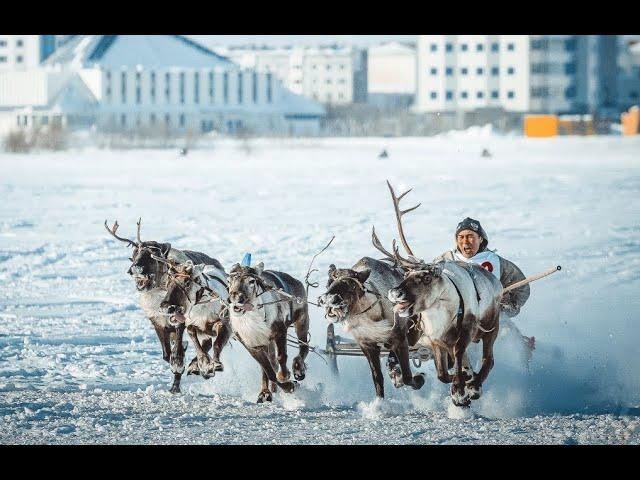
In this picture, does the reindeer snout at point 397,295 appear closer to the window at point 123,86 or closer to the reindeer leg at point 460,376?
the reindeer leg at point 460,376

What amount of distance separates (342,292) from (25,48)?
460 centimetres

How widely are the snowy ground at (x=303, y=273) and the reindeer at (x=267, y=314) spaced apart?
54 cm

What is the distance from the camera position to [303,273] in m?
11.9

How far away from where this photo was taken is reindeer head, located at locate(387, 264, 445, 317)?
623 centimetres

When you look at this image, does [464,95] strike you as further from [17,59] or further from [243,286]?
[243,286]

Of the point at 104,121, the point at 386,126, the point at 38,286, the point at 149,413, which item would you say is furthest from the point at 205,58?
the point at 149,413

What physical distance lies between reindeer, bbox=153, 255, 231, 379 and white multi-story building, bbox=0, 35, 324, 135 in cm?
937

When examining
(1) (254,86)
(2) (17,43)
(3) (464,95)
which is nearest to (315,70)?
(1) (254,86)

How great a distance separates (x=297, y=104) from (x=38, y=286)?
12657mm

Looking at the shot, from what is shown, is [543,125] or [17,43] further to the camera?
[543,125]

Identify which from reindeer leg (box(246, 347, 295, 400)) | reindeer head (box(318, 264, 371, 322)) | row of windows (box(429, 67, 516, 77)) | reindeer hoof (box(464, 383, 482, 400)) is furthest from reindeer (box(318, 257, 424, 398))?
row of windows (box(429, 67, 516, 77))

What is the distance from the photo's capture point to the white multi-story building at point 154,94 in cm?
1872

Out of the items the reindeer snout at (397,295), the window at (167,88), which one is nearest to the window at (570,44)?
the window at (167,88)

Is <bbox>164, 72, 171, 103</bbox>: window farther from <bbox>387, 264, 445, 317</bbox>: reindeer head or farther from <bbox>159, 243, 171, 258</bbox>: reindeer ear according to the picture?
<bbox>387, 264, 445, 317</bbox>: reindeer head
